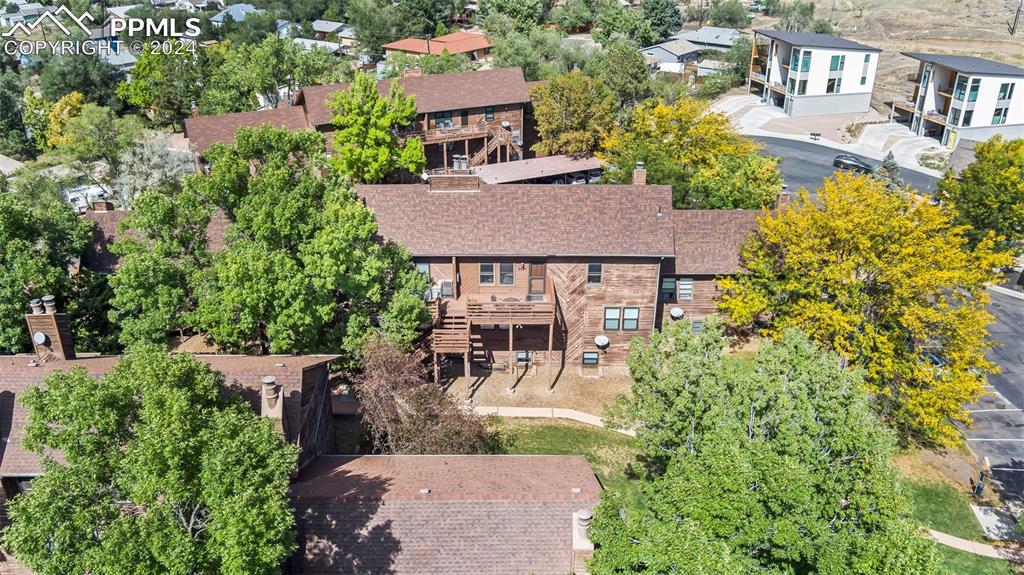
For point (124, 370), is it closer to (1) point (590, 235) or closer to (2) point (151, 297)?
(2) point (151, 297)

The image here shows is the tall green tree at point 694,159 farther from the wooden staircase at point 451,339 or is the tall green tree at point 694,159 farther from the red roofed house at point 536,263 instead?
the wooden staircase at point 451,339

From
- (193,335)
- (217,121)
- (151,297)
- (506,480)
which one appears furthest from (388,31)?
(506,480)

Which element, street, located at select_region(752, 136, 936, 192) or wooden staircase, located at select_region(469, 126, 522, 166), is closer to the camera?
wooden staircase, located at select_region(469, 126, 522, 166)

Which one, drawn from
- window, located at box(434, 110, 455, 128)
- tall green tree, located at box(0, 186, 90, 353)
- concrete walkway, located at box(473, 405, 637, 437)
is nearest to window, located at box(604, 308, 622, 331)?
concrete walkway, located at box(473, 405, 637, 437)

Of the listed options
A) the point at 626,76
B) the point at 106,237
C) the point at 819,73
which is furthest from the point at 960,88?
the point at 106,237

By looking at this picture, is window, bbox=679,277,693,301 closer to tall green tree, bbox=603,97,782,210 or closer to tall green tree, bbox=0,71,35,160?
tall green tree, bbox=603,97,782,210

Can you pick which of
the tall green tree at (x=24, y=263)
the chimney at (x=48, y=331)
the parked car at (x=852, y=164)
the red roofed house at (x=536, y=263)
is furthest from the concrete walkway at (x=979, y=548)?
the parked car at (x=852, y=164)
